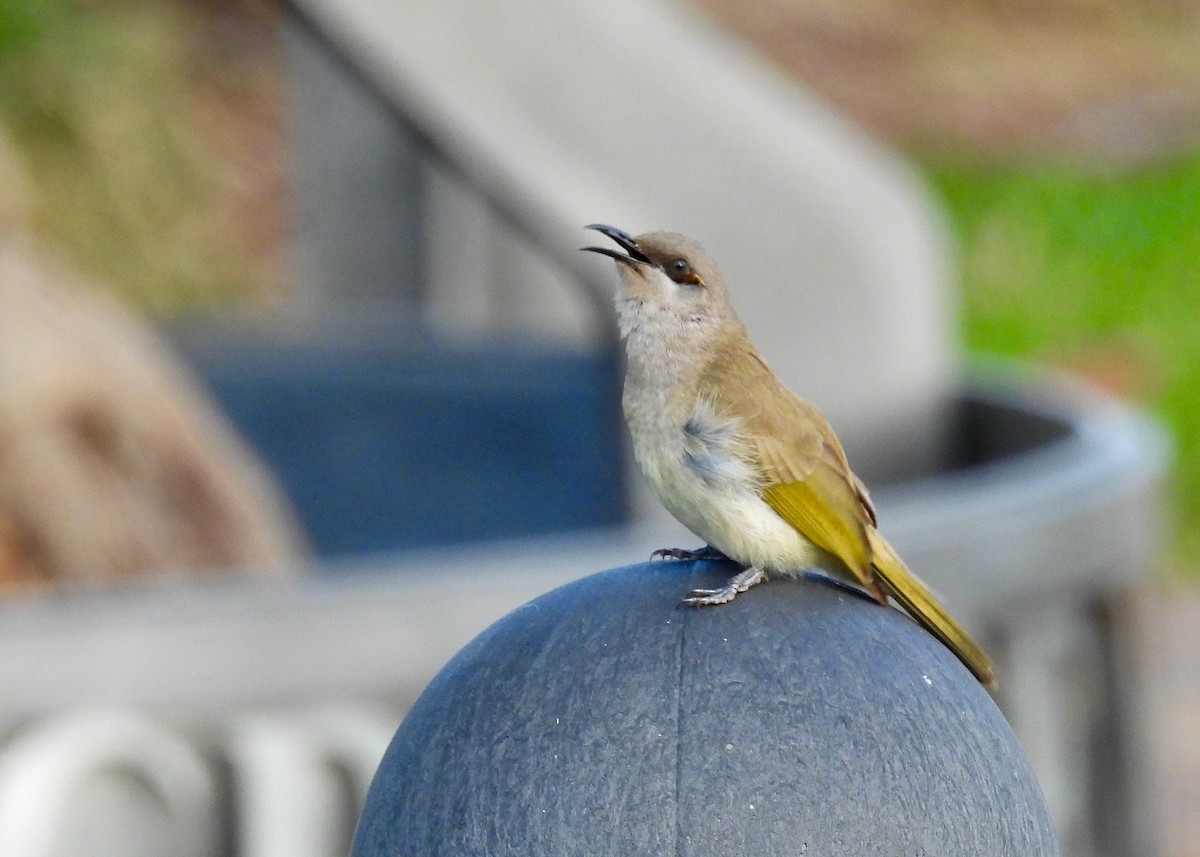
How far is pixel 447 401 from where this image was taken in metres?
9.72

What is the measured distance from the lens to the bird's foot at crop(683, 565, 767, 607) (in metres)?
2.78

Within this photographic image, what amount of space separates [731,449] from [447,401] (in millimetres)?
6328

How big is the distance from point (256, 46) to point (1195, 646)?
14.5 meters

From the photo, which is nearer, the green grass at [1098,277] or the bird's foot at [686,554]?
the bird's foot at [686,554]

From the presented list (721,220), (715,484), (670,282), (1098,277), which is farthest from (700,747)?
(1098,277)

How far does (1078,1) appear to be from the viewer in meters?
25.7

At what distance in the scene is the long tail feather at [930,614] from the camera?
317 centimetres

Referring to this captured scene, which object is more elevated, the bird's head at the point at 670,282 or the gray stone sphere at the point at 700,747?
the bird's head at the point at 670,282

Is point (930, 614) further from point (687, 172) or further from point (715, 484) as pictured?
point (687, 172)

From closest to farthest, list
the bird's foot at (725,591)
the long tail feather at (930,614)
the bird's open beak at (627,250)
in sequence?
the bird's foot at (725,591)
the long tail feather at (930,614)
the bird's open beak at (627,250)

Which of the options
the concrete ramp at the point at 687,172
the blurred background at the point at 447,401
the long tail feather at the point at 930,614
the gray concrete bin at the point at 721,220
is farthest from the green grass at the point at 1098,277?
the long tail feather at the point at 930,614

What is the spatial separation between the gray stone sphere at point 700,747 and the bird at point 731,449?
0.41 metres

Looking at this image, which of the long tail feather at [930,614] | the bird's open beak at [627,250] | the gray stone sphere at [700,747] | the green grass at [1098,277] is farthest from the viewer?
the green grass at [1098,277]

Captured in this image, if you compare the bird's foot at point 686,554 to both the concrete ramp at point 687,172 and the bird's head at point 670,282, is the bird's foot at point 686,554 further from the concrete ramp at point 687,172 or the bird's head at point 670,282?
the concrete ramp at point 687,172
